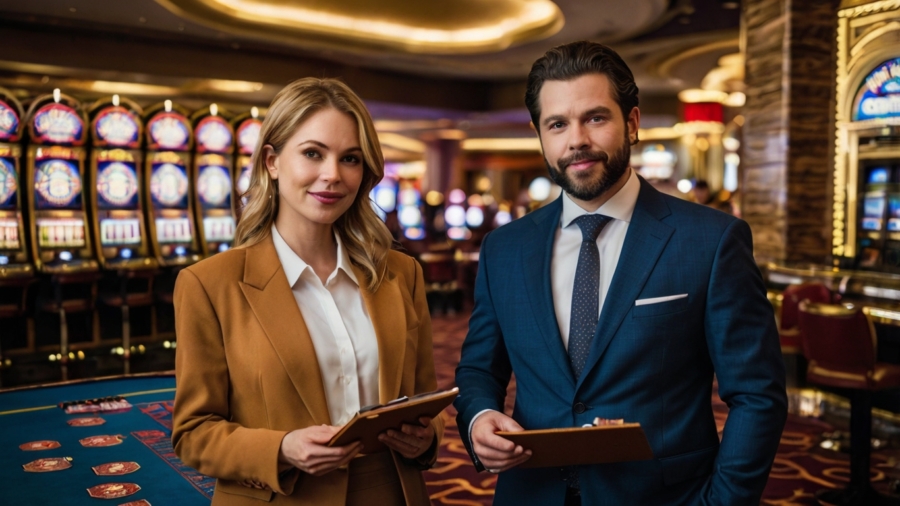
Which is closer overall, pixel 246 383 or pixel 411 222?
pixel 246 383

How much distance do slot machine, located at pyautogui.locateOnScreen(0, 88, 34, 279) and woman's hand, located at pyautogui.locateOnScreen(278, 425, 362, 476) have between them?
5910 mm

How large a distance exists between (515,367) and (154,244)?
644cm

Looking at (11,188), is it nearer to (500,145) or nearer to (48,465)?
(48,465)

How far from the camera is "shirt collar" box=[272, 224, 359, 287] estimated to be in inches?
62.7

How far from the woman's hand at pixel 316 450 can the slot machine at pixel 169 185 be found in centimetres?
641

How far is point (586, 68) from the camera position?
5.05ft

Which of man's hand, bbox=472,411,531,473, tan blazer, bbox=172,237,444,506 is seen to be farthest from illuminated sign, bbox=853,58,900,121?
tan blazer, bbox=172,237,444,506

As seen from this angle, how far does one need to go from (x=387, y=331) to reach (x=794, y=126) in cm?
485

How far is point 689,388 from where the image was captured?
60.8 inches

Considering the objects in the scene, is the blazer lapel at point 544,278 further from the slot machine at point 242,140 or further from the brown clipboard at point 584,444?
the slot machine at point 242,140

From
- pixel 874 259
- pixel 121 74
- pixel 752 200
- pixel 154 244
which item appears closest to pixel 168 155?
pixel 154 244

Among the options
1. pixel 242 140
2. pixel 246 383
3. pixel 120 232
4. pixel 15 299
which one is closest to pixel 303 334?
pixel 246 383

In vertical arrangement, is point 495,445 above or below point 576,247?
below

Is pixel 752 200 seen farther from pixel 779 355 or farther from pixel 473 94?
pixel 473 94
